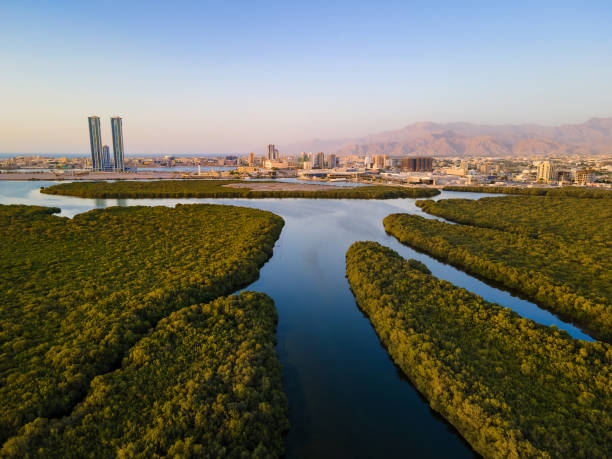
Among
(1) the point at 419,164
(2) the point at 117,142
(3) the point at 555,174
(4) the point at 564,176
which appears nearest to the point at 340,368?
(3) the point at 555,174

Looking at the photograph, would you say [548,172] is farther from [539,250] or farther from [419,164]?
[539,250]

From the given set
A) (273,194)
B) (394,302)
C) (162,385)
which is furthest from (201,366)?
(273,194)

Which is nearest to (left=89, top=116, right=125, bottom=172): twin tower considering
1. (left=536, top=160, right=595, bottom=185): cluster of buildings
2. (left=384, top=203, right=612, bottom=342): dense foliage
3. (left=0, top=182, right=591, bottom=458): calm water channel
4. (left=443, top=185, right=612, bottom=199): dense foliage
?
(left=443, top=185, right=612, bottom=199): dense foliage

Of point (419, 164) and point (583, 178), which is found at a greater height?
point (419, 164)

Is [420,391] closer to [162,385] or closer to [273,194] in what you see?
[162,385]

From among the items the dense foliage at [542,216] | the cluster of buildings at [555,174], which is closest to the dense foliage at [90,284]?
the dense foliage at [542,216]

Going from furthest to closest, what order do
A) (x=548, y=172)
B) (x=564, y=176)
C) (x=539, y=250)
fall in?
(x=548, y=172) → (x=564, y=176) → (x=539, y=250)
